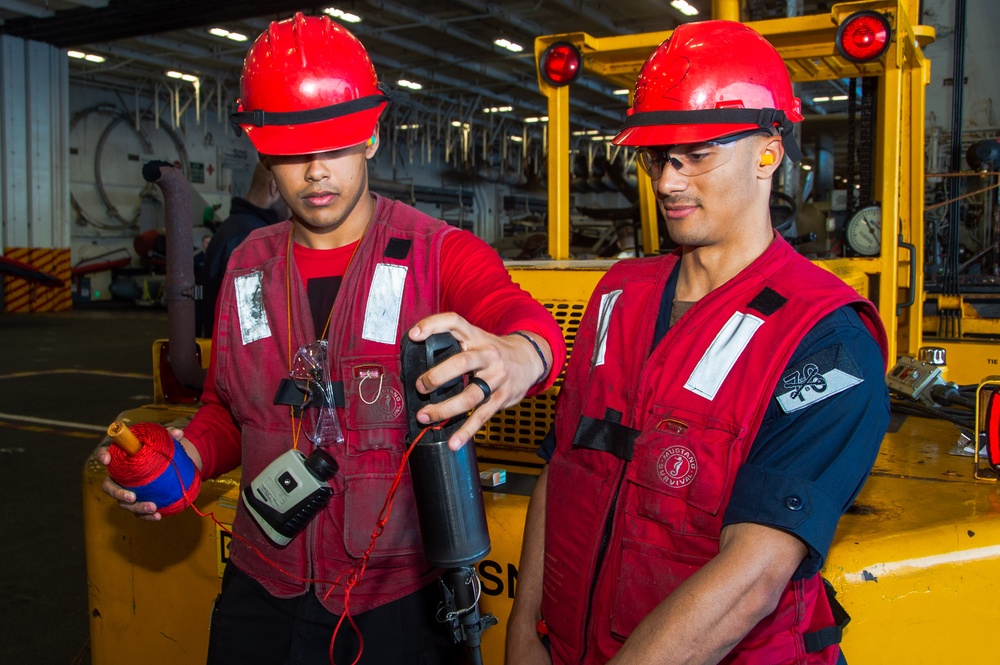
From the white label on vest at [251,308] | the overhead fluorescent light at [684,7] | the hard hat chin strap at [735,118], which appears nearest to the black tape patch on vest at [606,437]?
the hard hat chin strap at [735,118]

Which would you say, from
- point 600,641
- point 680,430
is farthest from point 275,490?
point 680,430

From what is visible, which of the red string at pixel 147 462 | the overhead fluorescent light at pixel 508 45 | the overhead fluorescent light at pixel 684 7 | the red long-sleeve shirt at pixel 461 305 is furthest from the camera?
the overhead fluorescent light at pixel 508 45

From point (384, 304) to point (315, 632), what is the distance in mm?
706

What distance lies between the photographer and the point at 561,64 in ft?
11.6

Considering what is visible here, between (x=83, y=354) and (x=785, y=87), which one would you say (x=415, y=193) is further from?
(x=785, y=87)

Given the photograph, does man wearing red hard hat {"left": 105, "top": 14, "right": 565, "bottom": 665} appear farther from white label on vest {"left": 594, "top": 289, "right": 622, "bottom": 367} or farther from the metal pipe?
the metal pipe

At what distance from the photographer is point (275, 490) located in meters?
1.78

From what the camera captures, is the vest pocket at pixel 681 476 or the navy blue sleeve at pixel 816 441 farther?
the vest pocket at pixel 681 476

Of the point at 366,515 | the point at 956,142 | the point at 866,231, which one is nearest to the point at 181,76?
the point at 956,142

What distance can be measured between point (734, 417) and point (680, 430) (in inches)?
3.8

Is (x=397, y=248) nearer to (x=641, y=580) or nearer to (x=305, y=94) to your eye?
(x=305, y=94)

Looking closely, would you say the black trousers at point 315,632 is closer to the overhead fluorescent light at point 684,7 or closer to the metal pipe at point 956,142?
the metal pipe at point 956,142

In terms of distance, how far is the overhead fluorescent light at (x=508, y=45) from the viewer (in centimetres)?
1854

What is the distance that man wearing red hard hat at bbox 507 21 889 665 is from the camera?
1.35 m
